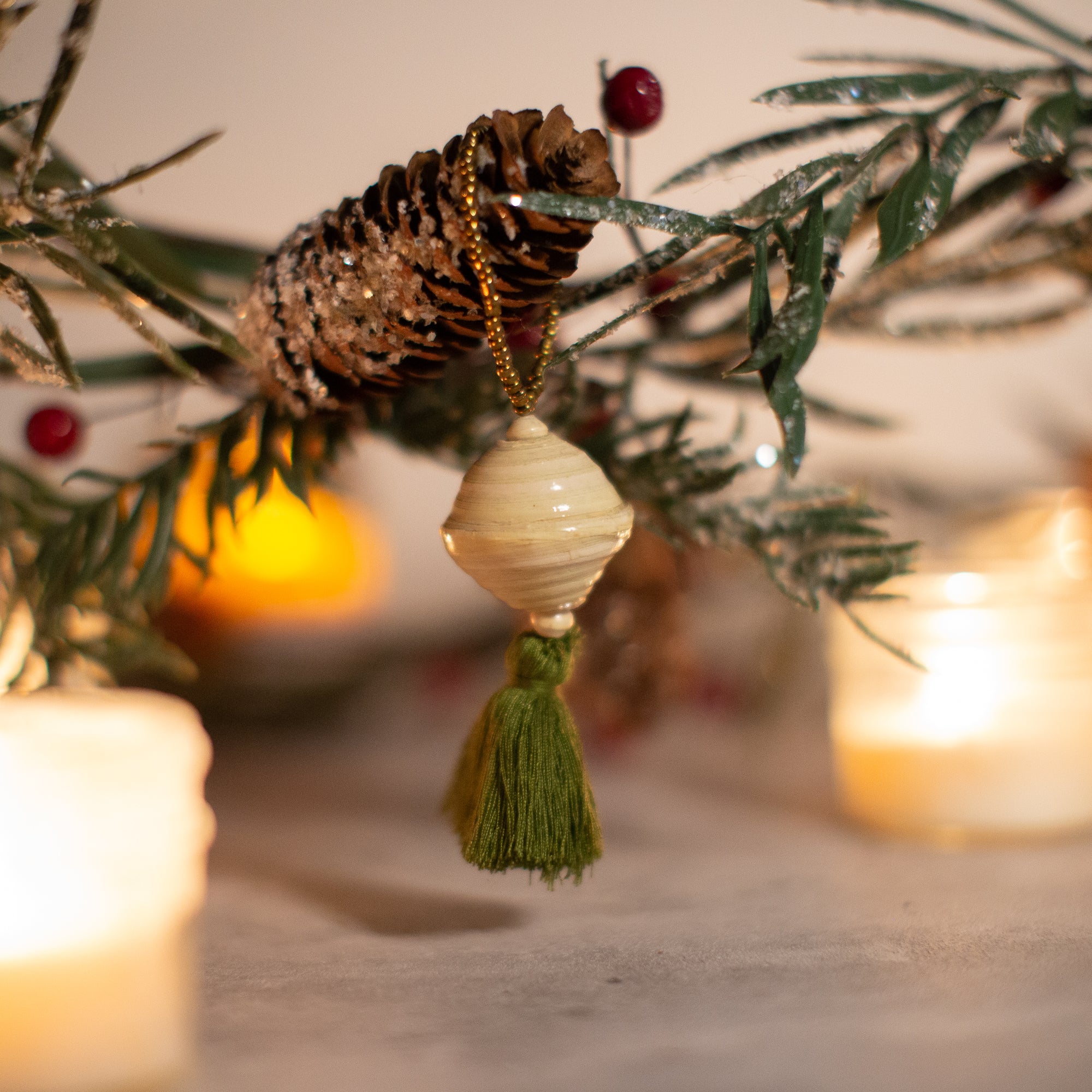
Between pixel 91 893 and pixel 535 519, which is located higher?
pixel 535 519

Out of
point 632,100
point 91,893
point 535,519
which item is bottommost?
point 91,893

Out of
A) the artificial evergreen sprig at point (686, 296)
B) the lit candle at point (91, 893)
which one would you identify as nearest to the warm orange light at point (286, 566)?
the artificial evergreen sprig at point (686, 296)

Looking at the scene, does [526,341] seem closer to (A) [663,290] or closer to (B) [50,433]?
(A) [663,290]

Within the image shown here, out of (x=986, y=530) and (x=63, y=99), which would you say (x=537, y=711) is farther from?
(x=986, y=530)

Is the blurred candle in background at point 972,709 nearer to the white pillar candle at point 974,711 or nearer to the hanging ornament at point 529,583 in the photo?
the white pillar candle at point 974,711

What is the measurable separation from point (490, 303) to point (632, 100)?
0.25 ft

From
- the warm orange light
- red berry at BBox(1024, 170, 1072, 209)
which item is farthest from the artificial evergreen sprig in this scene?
the warm orange light

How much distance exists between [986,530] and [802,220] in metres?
0.52

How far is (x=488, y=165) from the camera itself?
0.84ft

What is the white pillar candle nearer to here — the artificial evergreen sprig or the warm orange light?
the artificial evergreen sprig

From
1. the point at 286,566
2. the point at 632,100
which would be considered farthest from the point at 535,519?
the point at 286,566

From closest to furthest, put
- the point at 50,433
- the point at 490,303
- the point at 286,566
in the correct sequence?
the point at 490,303 → the point at 50,433 → the point at 286,566

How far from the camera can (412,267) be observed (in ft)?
0.89

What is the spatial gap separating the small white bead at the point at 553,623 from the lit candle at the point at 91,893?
0.12m
